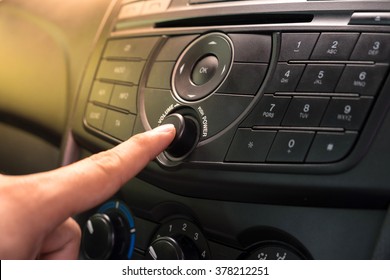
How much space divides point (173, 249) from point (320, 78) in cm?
24

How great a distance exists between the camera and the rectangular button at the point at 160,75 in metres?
0.59

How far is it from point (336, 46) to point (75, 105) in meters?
0.40

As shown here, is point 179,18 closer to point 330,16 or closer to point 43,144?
point 330,16

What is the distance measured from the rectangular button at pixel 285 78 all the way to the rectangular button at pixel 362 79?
45 millimetres

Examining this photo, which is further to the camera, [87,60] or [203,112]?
[87,60]

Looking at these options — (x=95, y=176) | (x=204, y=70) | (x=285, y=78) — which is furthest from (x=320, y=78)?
(x=95, y=176)

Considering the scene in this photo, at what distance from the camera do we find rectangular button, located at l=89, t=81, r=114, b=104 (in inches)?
25.6

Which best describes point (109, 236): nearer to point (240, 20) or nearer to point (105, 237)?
point (105, 237)

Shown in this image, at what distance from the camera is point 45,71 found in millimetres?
778

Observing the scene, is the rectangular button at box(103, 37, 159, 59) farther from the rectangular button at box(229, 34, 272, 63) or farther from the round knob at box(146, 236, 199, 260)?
the round knob at box(146, 236, 199, 260)

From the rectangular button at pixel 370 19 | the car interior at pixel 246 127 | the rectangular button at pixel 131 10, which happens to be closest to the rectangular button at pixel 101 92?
the car interior at pixel 246 127

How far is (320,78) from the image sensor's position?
482 mm

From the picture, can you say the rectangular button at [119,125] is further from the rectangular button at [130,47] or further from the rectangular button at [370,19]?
the rectangular button at [370,19]
